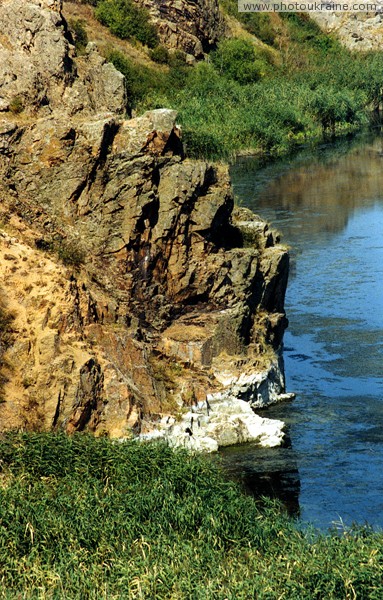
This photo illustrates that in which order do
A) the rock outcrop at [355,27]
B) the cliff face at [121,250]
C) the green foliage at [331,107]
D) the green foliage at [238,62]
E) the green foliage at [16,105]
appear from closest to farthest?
the cliff face at [121,250] < the green foliage at [16,105] < the green foliage at [331,107] < the green foliage at [238,62] < the rock outcrop at [355,27]

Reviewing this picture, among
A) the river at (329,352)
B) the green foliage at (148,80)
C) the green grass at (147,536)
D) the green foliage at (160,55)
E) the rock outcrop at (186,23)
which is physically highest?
the rock outcrop at (186,23)

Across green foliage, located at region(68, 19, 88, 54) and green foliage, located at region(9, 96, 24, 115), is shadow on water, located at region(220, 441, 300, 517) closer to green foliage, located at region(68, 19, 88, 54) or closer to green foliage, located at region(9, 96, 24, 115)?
green foliage, located at region(9, 96, 24, 115)

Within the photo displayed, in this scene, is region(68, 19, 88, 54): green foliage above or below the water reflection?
above

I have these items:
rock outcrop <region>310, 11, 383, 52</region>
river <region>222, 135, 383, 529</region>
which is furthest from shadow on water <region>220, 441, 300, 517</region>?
rock outcrop <region>310, 11, 383, 52</region>

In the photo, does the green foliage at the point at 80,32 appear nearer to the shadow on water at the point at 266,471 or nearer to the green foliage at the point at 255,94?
the green foliage at the point at 255,94

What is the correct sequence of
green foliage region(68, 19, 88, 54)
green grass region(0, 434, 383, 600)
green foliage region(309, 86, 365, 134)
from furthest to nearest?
green foliage region(309, 86, 365, 134) < green foliage region(68, 19, 88, 54) < green grass region(0, 434, 383, 600)

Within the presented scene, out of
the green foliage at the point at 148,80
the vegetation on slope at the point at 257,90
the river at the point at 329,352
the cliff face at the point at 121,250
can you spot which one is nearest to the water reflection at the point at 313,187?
the river at the point at 329,352

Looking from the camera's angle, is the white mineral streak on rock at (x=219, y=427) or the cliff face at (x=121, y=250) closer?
the white mineral streak on rock at (x=219, y=427)

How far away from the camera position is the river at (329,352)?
20.8 metres

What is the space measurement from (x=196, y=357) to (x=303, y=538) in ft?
32.0

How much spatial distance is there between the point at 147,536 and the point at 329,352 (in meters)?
14.8

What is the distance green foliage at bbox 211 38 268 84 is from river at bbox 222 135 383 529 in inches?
1272

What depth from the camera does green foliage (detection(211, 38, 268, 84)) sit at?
91.1 metres

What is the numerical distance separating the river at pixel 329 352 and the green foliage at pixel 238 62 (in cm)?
3231
